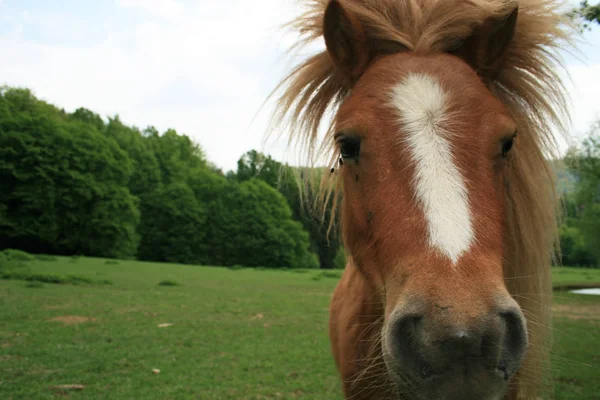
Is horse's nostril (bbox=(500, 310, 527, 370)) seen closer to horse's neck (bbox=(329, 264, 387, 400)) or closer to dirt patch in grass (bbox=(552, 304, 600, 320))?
horse's neck (bbox=(329, 264, 387, 400))

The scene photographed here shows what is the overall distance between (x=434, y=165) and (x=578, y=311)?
1747cm

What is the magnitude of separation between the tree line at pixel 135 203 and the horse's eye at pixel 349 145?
23.5 metres

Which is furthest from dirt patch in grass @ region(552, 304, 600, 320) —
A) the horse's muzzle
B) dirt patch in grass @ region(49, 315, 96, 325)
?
the horse's muzzle

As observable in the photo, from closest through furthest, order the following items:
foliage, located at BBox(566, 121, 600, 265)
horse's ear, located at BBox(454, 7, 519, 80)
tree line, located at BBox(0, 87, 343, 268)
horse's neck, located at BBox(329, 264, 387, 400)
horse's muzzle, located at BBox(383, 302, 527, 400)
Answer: horse's muzzle, located at BBox(383, 302, 527, 400), horse's ear, located at BBox(454, 7, 519, 80), horse's neck, located at BBox(329, 264, 387, 400), foliage, located at BBox(566, 121, 600, 265), tree line, located at BBox(0, 87, 343, 268)

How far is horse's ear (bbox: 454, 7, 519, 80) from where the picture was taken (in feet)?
7.59

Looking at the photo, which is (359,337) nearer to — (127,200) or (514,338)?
(514,338)

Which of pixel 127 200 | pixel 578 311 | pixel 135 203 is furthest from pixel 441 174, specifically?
pixel 135 203

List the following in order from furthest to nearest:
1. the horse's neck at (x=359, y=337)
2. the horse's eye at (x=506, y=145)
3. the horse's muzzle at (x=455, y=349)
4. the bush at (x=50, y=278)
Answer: the bush at (x=50, y=278)
the horse's neck at (x=359, y=337)
the horse's eye at (x=506, y=145)
the horse's muzzle at (x=455, y=349)

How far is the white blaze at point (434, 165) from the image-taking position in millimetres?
1661

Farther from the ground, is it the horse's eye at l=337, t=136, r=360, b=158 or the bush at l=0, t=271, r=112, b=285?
the horse's eye at l=337, t=136, r=360, b=158

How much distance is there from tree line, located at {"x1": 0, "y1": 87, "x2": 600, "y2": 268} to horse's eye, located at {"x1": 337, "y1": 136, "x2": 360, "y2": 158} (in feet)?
77.3

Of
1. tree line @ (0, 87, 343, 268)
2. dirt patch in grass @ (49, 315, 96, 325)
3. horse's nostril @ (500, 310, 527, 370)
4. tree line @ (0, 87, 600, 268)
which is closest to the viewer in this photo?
horse's nostril @ (500, 310, 527, 370)

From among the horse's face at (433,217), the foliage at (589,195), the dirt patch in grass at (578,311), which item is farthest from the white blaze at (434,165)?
the foliage at (589,195)

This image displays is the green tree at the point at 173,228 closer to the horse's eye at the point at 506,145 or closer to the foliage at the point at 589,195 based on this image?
the foliage at the point at 589,195
